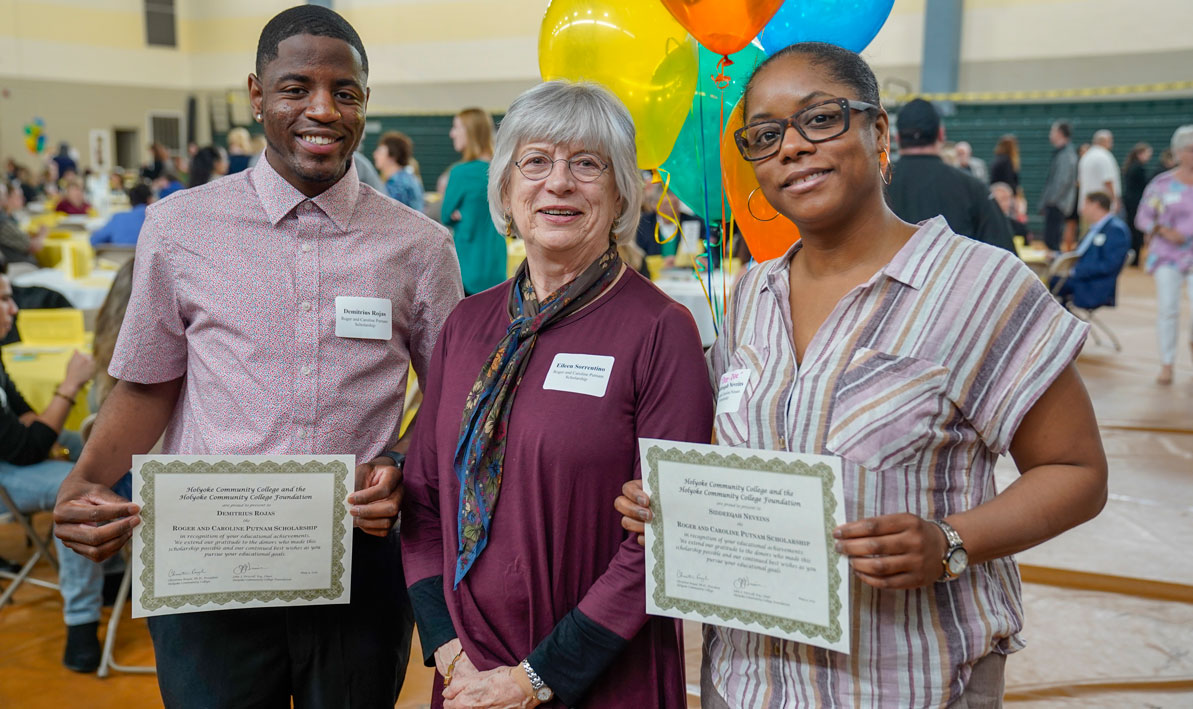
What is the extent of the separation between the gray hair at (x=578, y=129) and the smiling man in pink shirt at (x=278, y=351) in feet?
1.09

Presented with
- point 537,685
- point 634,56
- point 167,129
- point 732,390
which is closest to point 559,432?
point 732,390

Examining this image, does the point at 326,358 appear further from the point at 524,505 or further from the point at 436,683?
the point at 436,683

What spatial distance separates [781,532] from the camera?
1.30m

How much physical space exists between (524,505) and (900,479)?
1.96 feet

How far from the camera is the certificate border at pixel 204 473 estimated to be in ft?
5.31

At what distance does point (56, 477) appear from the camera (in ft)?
12.0

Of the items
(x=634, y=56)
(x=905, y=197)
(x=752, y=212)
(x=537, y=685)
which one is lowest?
(x=537, y=685)

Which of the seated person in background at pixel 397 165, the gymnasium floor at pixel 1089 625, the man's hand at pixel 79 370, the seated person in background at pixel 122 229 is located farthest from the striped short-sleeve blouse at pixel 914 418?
the seated person in background at pixel 122 229

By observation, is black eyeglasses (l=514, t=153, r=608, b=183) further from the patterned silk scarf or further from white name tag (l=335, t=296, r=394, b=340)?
white name tag (l=335, t=296, r=394, b=340)

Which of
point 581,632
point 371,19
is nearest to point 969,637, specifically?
point 581,632

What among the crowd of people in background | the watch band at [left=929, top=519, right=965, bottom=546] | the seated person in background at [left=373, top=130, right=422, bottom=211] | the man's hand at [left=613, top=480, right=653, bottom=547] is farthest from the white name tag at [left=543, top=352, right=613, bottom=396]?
the seated person in background at [left=373, top=130, right=422, bottom=211]

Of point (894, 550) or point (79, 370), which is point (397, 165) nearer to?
point (79, 370)

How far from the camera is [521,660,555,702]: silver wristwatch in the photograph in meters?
1.54

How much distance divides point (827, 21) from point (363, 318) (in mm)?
1277
